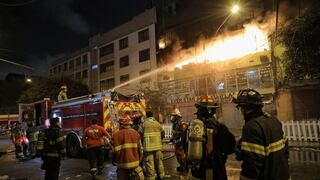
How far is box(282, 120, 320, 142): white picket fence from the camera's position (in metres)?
13.4

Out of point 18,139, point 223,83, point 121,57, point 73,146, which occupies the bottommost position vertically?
point 73,146

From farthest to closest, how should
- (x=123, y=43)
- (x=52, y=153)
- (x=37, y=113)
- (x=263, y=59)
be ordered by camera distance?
(x=123, y=43) → (x=263, y=59) → (x=37, y=113) → (x=52, y=153)

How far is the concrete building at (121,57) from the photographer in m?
36.1

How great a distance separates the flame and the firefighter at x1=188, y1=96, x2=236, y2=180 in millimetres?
22164

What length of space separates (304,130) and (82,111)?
419 inches

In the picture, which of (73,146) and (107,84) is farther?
(107,84)

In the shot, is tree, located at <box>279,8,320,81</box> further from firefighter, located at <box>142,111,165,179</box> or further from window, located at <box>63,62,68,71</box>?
window, located at <box>63,62,68,71</box>

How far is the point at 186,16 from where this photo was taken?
35531mm

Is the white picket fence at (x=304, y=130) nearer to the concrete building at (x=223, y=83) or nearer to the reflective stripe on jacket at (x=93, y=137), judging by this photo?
the concrete building at (x=223, y=83)

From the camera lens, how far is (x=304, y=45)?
49.7 ft

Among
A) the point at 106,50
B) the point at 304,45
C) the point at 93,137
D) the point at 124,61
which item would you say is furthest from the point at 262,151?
the point at 106,50

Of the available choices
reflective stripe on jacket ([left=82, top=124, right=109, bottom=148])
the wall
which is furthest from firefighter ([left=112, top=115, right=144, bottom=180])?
the wall

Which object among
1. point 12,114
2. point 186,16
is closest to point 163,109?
point 186,16

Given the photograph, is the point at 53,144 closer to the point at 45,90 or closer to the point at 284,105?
the point at 284,105
